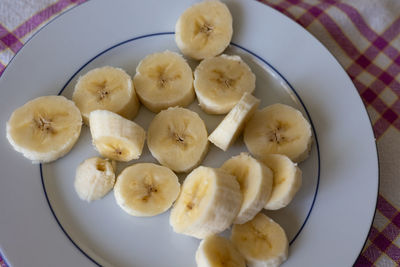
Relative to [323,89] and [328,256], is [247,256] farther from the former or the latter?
[323,89]

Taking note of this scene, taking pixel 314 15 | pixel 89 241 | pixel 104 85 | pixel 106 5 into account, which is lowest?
pixel 89 241

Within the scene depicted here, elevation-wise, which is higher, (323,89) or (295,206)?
(323,89)

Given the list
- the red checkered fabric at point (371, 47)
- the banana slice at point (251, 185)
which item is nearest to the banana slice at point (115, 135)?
the banana slice at point (251, 185)

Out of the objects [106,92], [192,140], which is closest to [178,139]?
[192,140]

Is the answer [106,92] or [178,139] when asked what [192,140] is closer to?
[178,139]

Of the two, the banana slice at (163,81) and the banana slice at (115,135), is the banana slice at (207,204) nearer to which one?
the banana slice at (115,135)

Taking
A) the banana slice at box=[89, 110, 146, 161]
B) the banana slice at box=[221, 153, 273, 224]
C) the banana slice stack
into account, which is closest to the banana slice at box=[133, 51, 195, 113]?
the banana slice stack

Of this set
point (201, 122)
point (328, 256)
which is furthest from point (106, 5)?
point (328, 256)
